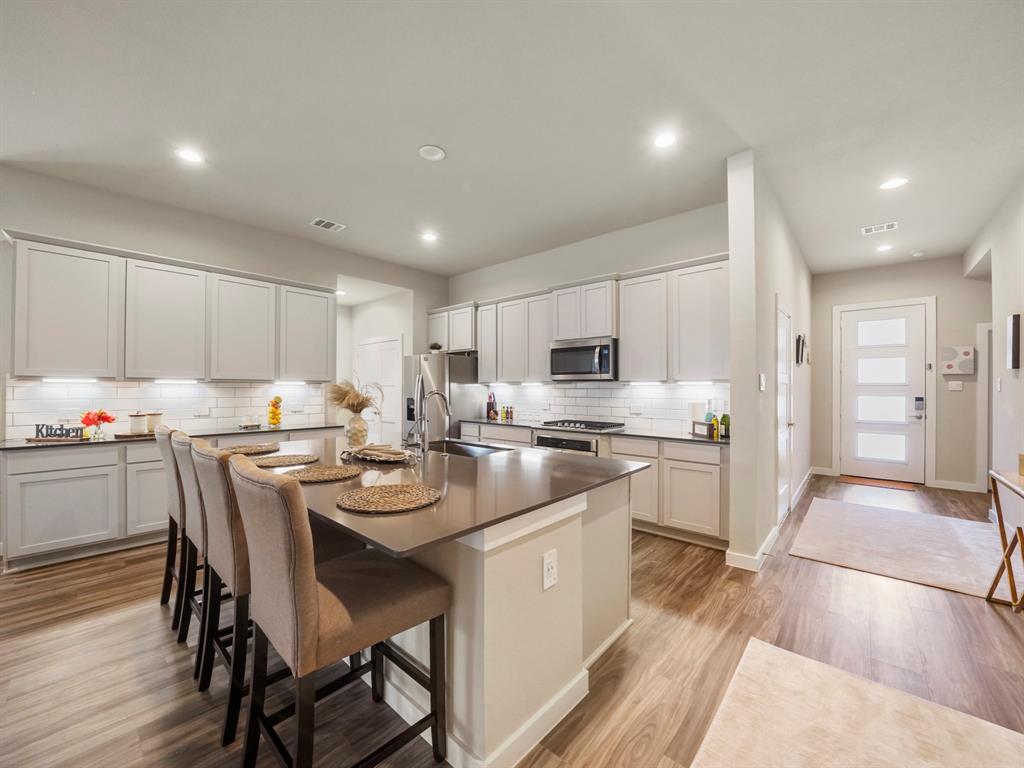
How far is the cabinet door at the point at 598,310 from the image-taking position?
14.0ft

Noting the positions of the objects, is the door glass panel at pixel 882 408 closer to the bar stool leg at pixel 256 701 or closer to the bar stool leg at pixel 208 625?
the bar stool leg at pixel 256 701

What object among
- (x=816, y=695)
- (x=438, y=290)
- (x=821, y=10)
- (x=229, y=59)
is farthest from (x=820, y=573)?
(x=438, y=290)

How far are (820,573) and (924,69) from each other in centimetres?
309

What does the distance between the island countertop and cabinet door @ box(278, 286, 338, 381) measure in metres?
2.83

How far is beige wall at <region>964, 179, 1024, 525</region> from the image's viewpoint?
3268mm

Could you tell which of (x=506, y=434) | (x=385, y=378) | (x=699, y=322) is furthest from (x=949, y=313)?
(x=385, y=378)

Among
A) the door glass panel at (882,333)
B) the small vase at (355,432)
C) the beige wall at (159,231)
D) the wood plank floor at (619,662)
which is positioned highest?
the beige wall at (159,231)

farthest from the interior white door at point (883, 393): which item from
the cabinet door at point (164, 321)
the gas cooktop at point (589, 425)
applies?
the cabinet door at point (164, 321)

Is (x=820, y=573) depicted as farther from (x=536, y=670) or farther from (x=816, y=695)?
(x=536, y=670)

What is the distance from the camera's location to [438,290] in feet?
21.1

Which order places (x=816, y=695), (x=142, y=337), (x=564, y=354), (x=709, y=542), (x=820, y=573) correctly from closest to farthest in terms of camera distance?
(x=816, y=695), (x=820, y=573), (x=709, y=542), (x=142, y=337), (x=564, y=354)

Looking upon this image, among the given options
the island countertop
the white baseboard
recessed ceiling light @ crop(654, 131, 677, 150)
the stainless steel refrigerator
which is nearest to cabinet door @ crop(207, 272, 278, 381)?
the stainless steel refrigerator

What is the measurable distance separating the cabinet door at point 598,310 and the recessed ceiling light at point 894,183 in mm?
2268

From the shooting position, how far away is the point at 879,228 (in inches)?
173
